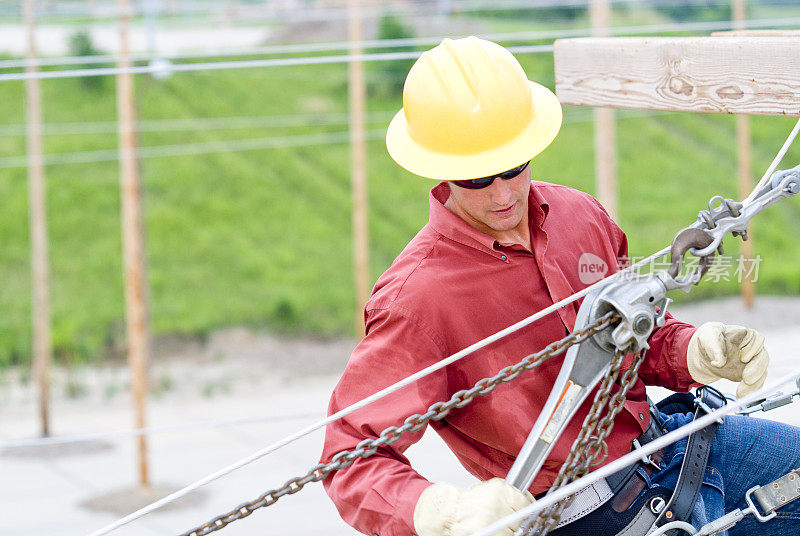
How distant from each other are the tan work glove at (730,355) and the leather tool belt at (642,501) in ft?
0.47

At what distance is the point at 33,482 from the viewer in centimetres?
661

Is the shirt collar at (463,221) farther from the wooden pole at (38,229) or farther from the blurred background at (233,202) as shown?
the wooden pole at (38,229)

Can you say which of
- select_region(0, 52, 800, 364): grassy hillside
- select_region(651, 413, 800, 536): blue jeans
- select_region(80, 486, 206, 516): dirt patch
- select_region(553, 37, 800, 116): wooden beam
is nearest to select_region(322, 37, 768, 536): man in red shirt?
select_region(651, 413, 800, 536): blue jeans

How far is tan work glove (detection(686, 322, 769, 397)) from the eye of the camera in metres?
2.06

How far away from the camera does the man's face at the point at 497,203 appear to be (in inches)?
81.1

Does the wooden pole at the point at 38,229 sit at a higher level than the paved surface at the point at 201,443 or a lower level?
higher

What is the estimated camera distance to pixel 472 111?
2.02 meters

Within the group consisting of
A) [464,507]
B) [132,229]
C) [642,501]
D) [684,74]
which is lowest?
[132,229]

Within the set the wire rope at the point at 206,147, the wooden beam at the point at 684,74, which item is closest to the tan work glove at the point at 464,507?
the wooden beam at the point at 684,74

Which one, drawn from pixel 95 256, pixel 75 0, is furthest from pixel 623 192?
pixel 75 0

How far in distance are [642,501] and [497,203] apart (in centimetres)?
68

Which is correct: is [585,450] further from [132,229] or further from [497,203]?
[132,229]

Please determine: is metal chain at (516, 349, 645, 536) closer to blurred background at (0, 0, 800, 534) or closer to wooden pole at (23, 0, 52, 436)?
blurred background at (0, 0, 800, 534)

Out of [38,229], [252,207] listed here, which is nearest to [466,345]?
[38,229]
